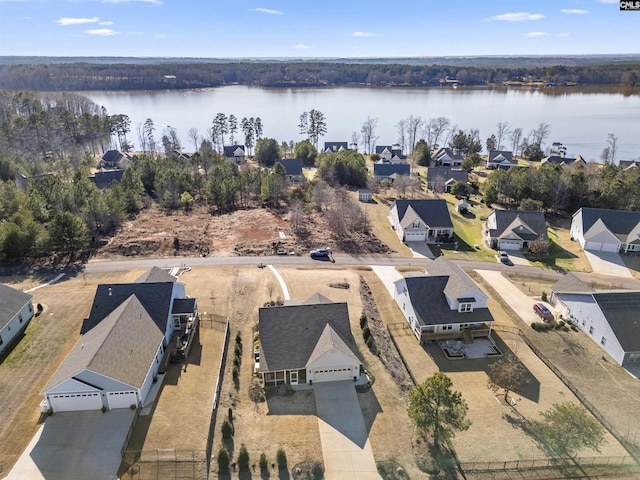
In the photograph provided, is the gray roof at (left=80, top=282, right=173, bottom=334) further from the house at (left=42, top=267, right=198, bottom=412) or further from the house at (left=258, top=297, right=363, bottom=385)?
the house at (left=258, top=297, right=363, bottom=385)

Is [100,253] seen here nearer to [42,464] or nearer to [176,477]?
[42,464]

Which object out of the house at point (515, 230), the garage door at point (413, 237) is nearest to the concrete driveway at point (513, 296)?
the house at point (515, 230)

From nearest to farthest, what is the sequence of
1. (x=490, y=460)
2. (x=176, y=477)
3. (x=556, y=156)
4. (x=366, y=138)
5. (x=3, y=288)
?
(x=176, y=477), (x=490, y=460), (x=3, y=288), (x=556, y=156), (x=366, y=138)

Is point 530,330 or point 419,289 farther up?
point 419,289

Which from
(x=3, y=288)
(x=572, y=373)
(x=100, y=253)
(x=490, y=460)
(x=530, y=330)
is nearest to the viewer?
(x=490, y=460)

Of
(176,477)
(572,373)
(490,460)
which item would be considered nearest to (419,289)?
(572,373)

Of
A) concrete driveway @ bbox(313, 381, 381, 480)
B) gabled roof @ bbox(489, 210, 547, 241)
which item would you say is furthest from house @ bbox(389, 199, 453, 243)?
concrete driveway @ bbox(313, 381, 381, 480)

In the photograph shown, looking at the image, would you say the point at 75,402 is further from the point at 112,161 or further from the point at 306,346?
the point at 112,161

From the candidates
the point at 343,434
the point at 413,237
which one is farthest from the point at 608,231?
the point at 343,434
